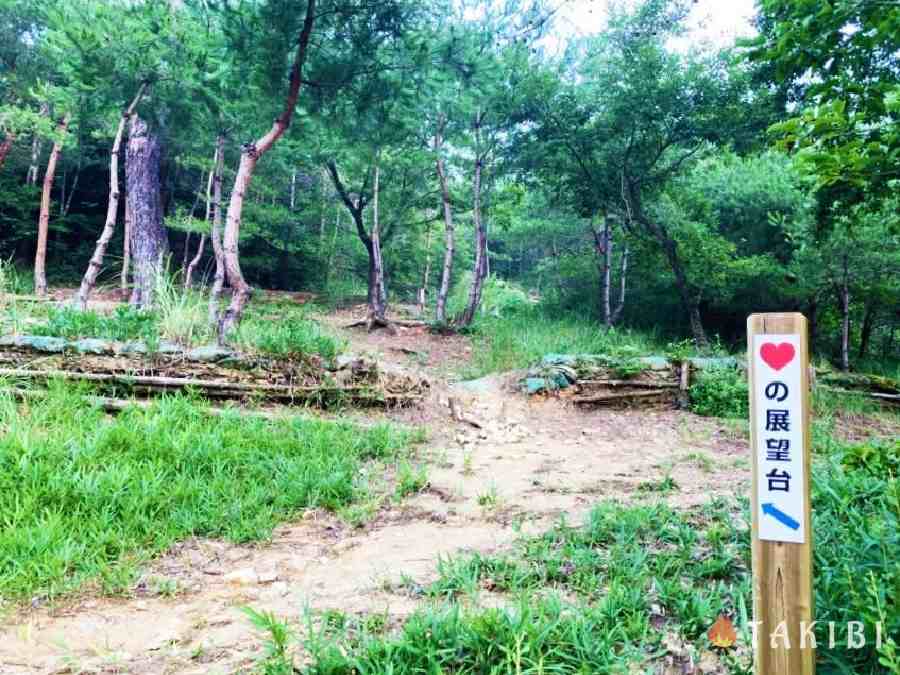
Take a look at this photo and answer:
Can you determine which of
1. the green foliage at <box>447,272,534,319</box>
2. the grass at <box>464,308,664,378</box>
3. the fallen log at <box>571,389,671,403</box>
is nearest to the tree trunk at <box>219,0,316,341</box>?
the grass at <box>464,308,664,378</box>

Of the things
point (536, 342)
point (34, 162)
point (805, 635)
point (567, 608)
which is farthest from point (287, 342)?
point (34, 162)

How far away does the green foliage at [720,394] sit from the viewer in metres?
6.00

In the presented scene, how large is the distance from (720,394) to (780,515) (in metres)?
5.39

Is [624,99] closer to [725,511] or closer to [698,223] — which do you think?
[698,223]

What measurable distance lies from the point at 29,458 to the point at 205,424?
110 cm

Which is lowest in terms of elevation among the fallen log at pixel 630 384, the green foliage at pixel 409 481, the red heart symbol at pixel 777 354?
the green foliage at pixel 409 481

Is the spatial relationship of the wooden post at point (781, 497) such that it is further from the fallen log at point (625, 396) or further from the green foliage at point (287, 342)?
the fallen log at point (625, 396)

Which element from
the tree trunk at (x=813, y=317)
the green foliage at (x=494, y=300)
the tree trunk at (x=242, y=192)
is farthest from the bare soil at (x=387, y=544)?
the green foliage at (x=494, y=300)

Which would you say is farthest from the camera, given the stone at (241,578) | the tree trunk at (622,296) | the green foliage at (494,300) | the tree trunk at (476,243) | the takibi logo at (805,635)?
the green foliage at (494,300)

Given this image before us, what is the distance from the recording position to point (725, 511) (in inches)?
106

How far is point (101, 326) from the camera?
506 centimetres

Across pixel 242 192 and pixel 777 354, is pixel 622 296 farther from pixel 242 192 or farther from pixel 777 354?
pixel 777 354

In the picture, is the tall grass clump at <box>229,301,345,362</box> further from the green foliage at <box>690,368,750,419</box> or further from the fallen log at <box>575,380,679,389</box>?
the green foliage at <box>690,368,750,419</box>

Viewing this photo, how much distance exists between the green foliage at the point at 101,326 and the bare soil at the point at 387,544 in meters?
2.56
